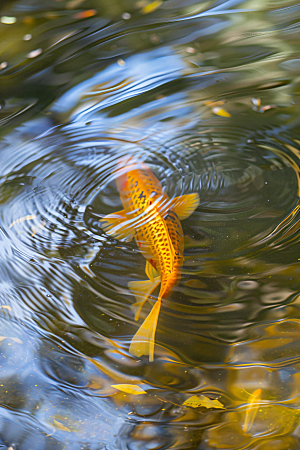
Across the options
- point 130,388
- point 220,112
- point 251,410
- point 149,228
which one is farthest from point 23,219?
point 251,410

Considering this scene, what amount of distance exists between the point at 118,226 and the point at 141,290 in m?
0.30

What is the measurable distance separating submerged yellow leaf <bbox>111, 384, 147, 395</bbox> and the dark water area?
0.02m

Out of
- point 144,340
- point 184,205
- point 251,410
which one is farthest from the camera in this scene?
point 184,205

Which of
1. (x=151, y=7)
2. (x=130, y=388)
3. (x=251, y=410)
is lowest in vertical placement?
(x=251, y=410)

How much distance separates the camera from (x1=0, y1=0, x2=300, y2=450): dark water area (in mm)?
1259

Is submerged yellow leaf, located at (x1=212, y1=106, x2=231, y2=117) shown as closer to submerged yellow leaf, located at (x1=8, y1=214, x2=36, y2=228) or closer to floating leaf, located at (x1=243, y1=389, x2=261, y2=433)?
submerged yellow leaf, located at (x1=8, y1=214, x2=36, y2=228)

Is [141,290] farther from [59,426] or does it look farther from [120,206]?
[59,426]

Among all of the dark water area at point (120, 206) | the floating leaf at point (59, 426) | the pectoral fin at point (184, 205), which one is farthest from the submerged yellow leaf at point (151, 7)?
the floating leaf at point (59, 426)

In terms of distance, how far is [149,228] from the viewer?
1369 millimetres

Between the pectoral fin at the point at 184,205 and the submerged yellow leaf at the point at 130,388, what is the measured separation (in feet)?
2.35

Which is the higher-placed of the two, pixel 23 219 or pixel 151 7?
pixel 151 7

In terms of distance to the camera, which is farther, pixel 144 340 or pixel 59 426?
pixel 144 340

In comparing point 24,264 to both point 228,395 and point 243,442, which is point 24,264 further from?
point 243,442

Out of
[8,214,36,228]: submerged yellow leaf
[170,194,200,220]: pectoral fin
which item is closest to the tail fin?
[170,194,200,220]: pectoral fin
